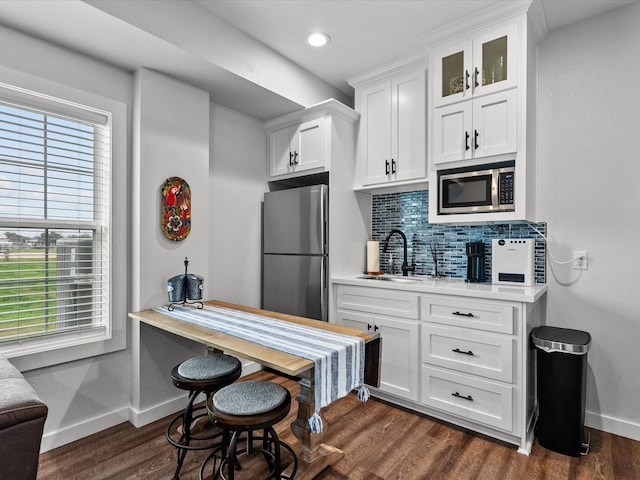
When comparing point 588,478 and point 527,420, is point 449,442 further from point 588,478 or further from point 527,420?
point 588,478

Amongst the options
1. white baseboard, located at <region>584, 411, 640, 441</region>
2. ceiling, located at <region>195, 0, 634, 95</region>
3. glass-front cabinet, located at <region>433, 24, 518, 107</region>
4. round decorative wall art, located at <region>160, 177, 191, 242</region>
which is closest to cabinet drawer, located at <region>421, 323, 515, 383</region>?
white baseboard, located at <region>584, 411, 640, 441</region>

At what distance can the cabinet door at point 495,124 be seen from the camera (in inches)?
91.4

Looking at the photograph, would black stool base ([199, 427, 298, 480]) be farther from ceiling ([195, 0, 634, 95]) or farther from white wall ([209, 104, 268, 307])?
ceiling ([195, 0, 634, 95])

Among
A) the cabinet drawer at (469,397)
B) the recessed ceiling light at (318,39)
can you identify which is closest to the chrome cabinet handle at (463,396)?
the cabinet drawer at (469,397)

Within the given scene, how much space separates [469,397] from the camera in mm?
2291

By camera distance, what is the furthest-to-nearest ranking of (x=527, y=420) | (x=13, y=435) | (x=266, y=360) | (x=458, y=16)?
(x=458, y=16), (x=527, y=420), (x=266, y=360), (x=13, y=435)

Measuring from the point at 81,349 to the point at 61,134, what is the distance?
136 centimetres

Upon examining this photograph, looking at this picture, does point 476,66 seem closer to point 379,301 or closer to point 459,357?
point 379,301

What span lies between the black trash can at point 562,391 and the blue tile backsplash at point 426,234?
25.1 inches

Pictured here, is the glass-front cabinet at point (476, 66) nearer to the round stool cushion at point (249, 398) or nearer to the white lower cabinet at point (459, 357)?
the white lower cabinet at point (459, 357)

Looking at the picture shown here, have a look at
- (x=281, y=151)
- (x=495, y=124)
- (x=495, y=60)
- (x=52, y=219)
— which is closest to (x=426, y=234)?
(x=495, y=124)

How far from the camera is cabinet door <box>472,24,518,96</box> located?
2.31m

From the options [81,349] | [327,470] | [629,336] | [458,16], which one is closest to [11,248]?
[81,349]

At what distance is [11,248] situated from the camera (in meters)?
2.03
